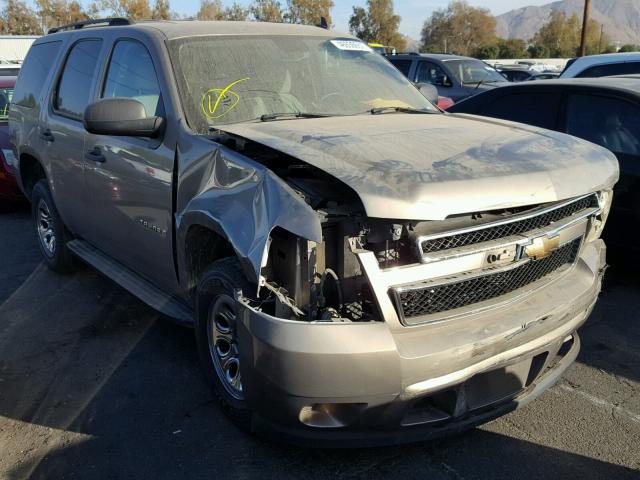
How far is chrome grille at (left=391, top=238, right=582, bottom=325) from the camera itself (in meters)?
2.55

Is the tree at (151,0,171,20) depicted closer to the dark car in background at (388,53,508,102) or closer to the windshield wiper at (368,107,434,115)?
the dark car in background at (388,53,508,102)

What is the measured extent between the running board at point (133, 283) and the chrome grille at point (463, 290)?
1.49 m

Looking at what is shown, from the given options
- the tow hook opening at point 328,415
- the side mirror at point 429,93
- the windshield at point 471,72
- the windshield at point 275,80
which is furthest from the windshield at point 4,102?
the windshield at point 471,72

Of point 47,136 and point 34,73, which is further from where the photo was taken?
point 34,73

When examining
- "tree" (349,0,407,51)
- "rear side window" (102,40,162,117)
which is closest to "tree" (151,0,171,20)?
"tree" (349,0,407,51)

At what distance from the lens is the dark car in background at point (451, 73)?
42.1 feet

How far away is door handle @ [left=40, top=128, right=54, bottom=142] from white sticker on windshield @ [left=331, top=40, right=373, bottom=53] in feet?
7.56

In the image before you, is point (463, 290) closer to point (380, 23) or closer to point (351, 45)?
point (351, 45)

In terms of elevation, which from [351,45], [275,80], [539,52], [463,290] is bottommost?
[539,52]

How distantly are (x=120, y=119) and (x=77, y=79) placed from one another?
1636mm

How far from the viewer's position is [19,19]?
5538cm

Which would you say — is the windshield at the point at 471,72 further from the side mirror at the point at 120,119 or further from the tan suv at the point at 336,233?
the side mirror at the point at 120,119

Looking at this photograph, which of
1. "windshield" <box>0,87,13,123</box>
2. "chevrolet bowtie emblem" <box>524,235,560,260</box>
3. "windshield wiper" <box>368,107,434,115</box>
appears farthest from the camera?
"windshield" <box>0,87,13,123</box>

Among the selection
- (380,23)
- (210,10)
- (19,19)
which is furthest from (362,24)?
(19,19)
